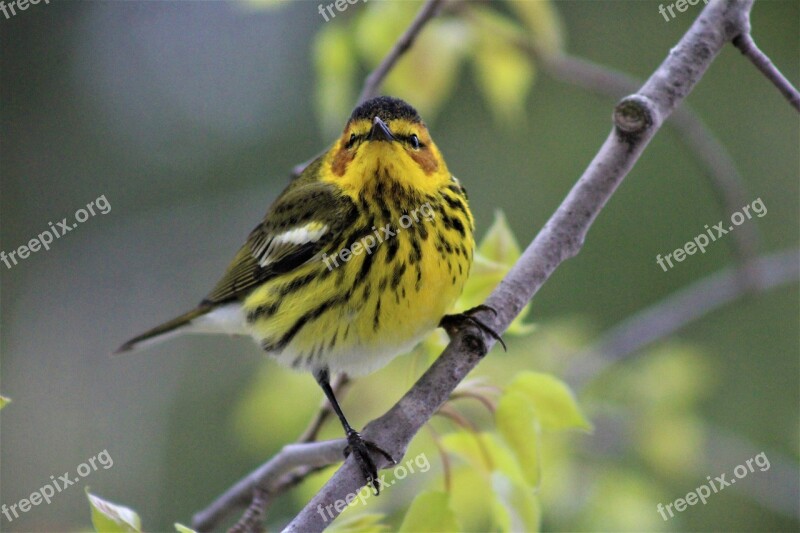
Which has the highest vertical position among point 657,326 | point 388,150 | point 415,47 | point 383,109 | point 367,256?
point 415,47

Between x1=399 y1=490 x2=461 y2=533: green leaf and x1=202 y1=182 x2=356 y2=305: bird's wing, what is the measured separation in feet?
3.06

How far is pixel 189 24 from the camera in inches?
292

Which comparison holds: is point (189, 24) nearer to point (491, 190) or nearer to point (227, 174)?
point (227, 174)

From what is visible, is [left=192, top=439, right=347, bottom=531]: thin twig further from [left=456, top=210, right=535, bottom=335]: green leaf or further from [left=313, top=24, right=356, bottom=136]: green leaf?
[left=313, top=24, right=356, bottom=136]: green leaf

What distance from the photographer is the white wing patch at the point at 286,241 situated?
2463 mm

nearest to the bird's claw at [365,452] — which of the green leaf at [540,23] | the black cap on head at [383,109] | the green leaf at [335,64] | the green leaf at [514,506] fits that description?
the green leaf at [514,506]

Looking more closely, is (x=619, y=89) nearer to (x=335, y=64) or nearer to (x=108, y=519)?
(x=335, y=64)

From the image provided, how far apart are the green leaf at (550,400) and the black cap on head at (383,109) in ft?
3.02

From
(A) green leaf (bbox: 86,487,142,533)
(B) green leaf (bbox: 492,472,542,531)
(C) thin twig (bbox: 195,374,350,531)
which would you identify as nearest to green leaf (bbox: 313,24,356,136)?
(C) thin twig (bbox: 195,374,350,531)

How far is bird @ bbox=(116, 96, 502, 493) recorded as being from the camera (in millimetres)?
2227

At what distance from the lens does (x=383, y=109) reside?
2.40m

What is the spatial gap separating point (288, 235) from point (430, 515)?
1239mm

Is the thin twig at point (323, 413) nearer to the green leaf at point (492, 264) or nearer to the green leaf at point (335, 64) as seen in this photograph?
the green leaf at point (492, 264)

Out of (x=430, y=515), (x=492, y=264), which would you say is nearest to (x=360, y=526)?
(x=430, y=515)
